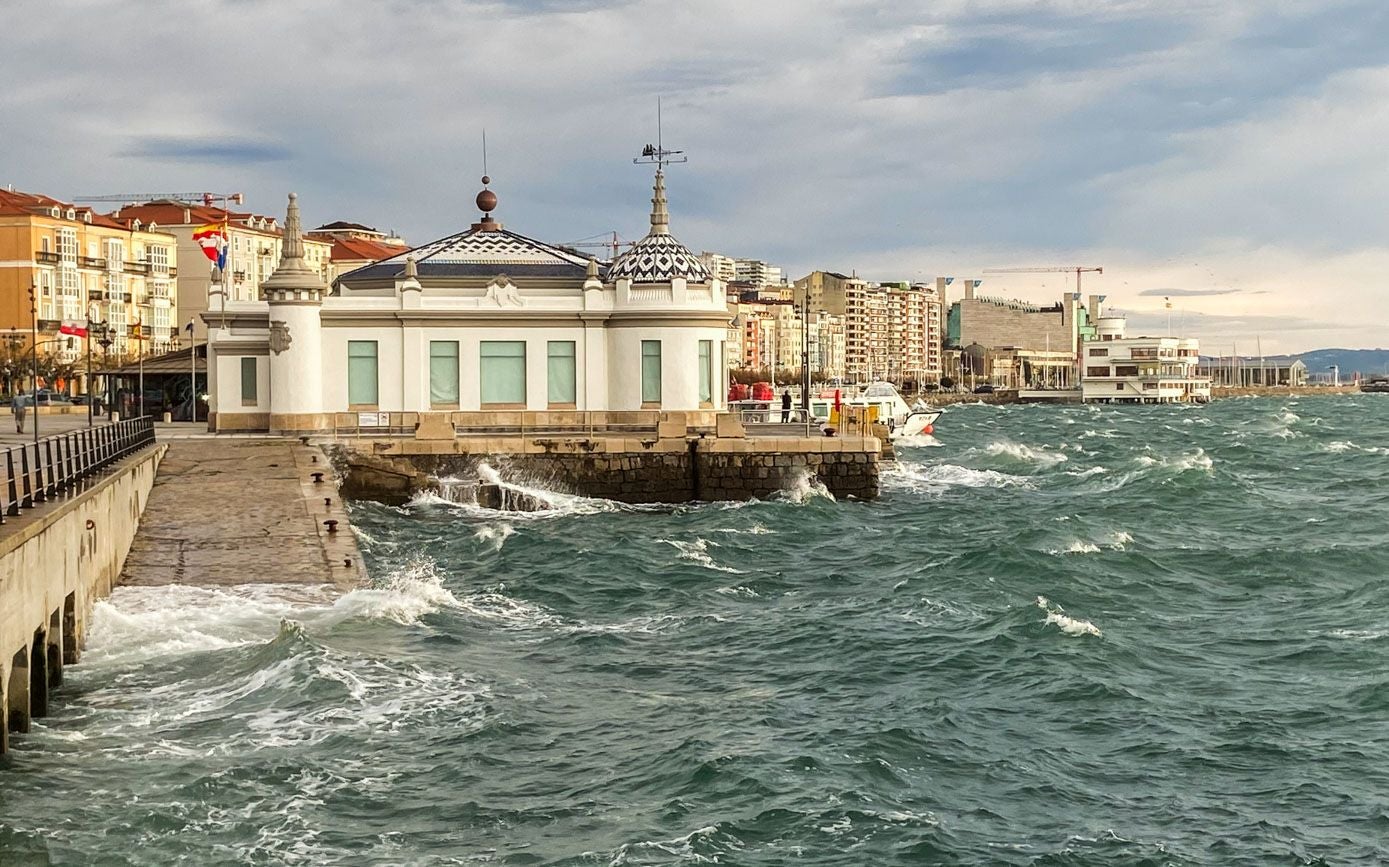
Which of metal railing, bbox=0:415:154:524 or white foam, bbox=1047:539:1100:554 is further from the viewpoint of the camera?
white foam, bbox=1047:539:1100:554

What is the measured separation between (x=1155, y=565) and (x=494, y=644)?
1619 cm

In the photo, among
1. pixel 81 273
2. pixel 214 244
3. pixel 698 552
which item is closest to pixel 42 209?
pixel 81 273

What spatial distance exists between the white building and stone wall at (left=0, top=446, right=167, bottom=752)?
22134mm

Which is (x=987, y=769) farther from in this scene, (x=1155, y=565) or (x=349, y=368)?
(x=349, y=368)

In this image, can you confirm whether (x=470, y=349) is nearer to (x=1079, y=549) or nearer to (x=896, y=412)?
(x=1079, y=549)

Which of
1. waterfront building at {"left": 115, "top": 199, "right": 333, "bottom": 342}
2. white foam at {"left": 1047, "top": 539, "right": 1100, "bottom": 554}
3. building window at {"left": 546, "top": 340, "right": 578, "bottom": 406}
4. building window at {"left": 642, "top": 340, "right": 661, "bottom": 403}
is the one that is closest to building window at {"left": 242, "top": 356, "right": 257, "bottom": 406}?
building window at {"left": 546, "top": 340, "right": 578, "bottom": 406}

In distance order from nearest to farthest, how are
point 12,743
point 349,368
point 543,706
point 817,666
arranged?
point 12,743
point 543,706
point 817,666
point 349,368

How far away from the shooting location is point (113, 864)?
44.3 ft

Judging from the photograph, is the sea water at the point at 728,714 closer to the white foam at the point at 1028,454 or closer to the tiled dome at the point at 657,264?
the tiled dome at the point at 657,264

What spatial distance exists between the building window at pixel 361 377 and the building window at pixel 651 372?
7.85 m

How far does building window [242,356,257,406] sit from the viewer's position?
48375 mm

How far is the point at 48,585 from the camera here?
61.5 ft

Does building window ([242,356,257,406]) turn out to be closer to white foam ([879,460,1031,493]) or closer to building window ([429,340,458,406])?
building window ([429,340,458,406])

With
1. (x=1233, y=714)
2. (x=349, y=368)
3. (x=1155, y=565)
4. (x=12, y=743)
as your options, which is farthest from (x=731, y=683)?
(x=349, y=368)
